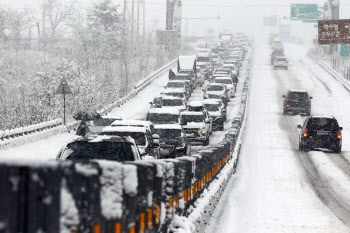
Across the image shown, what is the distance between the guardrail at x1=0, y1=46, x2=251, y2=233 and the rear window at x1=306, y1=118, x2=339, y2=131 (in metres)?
18.7

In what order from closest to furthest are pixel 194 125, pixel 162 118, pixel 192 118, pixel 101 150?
1. pixel 101 150
2. pixel 162 118
3. pixel 194 125
4. pixel 192 118

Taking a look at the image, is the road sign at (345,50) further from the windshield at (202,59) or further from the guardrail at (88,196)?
the guardrail at (88,196)

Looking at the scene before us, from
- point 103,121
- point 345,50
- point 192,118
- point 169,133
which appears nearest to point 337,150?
point 192,118

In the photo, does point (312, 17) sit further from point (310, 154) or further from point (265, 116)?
point (310, 154)

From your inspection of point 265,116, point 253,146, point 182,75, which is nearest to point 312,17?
point 182,75

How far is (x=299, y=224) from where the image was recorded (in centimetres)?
1207

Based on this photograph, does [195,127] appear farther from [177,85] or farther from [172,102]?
[177,85]

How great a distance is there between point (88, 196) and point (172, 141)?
687 inches

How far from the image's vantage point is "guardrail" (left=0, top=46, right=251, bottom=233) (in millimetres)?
3783

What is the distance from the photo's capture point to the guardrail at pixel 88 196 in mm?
3783

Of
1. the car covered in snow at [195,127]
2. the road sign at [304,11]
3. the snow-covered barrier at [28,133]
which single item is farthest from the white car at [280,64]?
the car covered in snow at [195,127]

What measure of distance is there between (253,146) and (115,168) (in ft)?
79.7

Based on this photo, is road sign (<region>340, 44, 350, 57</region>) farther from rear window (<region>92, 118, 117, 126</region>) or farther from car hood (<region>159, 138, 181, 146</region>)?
car hood (<region>159, 138, 181, 146</region>)

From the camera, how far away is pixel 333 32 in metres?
45.7
